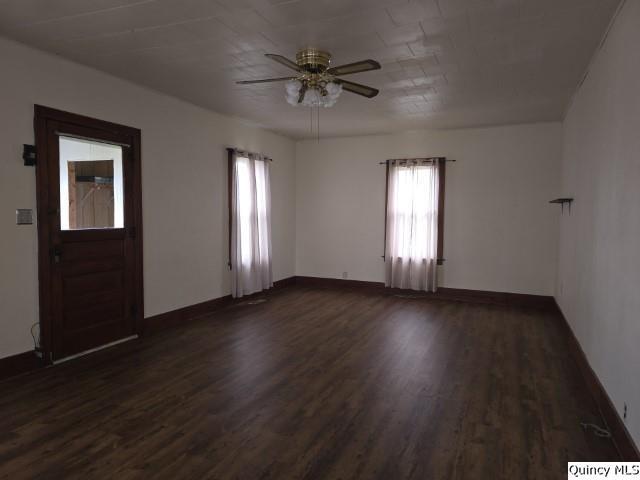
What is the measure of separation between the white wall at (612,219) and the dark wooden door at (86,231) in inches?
169

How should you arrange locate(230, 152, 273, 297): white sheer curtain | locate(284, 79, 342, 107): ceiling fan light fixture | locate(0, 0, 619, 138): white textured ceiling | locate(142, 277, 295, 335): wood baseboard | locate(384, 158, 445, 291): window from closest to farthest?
locate(0, 0, 619, 138): white textured ceiling, locate(284, 79, 342, 107): ceiling fan light fixture, locate(142, 277, 295, 335): wood baseboard, locate(230, 152, 273, 297): white sheer curtain, locate(384, 158, 445, 291): window

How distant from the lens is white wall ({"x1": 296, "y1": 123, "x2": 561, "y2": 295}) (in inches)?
237

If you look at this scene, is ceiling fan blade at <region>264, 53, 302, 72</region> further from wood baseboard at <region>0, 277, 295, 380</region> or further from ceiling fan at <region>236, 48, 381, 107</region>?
wood baseboard at <region>0, 277, 295, 380</region>

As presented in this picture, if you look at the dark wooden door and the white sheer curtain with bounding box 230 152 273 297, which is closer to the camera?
the dark wooden door

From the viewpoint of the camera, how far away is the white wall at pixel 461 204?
237 inches

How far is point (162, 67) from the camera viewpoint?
3.85 m

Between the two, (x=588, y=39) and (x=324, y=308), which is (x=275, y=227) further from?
(x=588, y=39)

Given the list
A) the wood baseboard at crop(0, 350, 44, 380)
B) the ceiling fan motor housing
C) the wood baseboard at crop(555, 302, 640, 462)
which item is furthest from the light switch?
the wood baseboard at crop(555, 302, 640, 462)

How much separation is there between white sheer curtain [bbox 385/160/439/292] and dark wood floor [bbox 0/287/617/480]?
1.98 m

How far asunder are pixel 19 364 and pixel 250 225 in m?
3.41

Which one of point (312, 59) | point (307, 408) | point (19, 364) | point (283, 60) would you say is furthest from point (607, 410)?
point (19, 364)

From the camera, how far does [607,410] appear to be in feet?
8.70

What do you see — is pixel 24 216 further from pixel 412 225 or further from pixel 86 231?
pixel 412 225

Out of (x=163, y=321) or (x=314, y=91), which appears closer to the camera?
(x=314, y=91)
